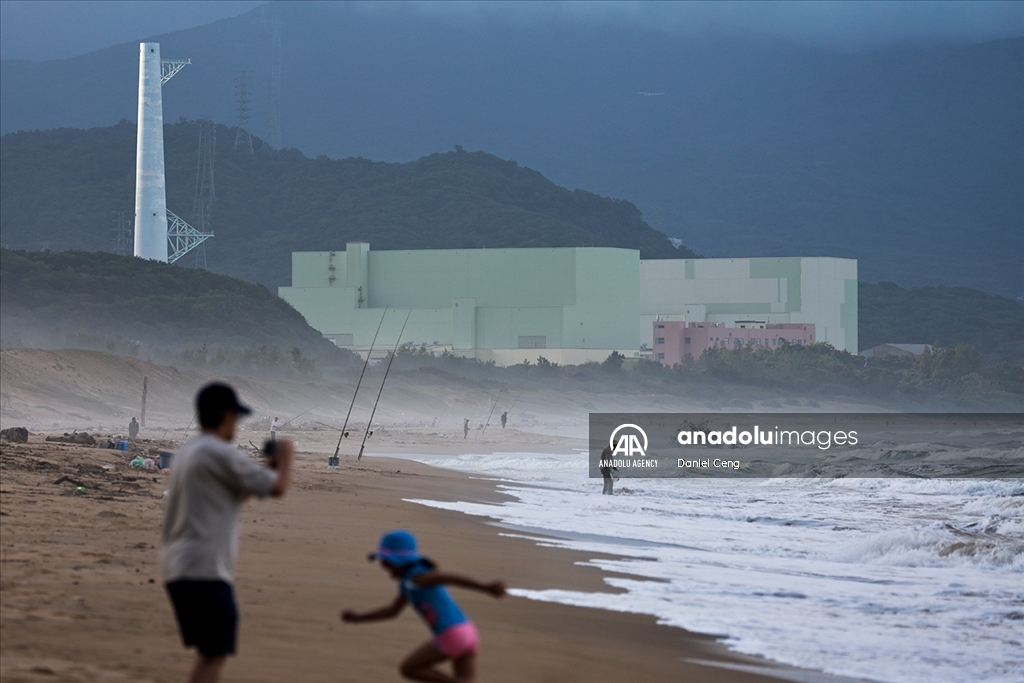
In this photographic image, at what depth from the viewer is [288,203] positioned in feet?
447

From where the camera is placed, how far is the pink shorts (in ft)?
16.4

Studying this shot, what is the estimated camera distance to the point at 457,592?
9.84 m

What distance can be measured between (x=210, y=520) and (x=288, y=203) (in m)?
134

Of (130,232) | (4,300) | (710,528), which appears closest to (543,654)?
(710,528)

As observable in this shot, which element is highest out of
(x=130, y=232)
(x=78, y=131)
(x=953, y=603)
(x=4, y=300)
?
(x=78, y=131)

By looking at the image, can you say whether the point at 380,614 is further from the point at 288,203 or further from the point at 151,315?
the point at 288,203

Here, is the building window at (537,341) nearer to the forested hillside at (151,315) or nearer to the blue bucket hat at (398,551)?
the forested hillside at (151,315)

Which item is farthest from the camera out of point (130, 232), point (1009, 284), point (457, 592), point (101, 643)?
point (1009, 284)

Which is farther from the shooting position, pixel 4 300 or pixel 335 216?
pixel 335 216

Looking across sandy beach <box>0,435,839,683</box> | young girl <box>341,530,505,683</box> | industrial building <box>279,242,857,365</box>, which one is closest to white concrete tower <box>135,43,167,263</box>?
industrial building <box>279,242,857,365</box>

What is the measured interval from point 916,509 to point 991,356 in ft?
391

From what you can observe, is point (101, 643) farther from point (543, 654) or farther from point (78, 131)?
point (78, 131)

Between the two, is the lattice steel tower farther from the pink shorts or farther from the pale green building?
the pink shorts

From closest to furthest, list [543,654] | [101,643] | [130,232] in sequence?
[101,643], [543,654], [130,232]
